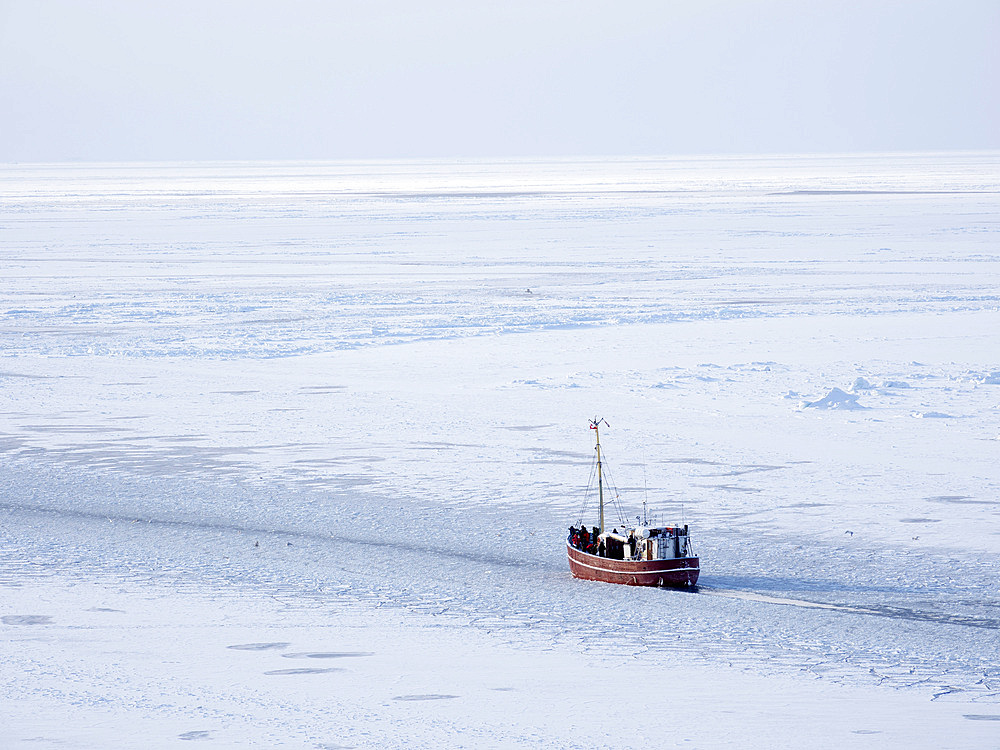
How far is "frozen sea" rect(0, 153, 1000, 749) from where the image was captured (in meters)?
7.13

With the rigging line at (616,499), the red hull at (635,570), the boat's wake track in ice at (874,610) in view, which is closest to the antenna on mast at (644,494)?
the rigging line at (616,499)

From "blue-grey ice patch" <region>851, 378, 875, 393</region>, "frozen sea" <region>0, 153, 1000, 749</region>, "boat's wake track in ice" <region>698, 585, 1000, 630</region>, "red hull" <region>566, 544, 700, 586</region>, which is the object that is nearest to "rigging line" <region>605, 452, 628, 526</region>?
"frozen sea" <region>0, 153, 1000, 749</region>

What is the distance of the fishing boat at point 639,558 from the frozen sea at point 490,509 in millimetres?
172

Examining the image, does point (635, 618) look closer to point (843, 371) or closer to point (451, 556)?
point (451, 556)

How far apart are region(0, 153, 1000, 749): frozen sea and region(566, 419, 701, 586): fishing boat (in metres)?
0.17

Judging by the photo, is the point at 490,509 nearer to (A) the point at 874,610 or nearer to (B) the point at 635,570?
(B) the point at 635,570

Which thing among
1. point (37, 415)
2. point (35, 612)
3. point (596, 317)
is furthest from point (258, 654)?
point (596, 317)

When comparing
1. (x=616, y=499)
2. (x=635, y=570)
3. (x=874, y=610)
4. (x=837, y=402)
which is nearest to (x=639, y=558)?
(x=635, y=570)

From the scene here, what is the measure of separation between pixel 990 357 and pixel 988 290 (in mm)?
7072

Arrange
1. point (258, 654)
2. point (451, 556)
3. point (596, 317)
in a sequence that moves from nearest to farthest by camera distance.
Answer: point (258, 654), point (451, 556), point (596, 317)

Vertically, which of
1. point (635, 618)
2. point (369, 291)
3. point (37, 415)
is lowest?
point (635, 618)

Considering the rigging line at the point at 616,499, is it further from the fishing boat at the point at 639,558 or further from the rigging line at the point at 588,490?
the fishing boat at the point at 639,558

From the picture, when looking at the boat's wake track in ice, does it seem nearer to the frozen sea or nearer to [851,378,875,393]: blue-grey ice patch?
the frozen sea

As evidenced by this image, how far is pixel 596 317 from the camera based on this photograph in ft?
71.7
